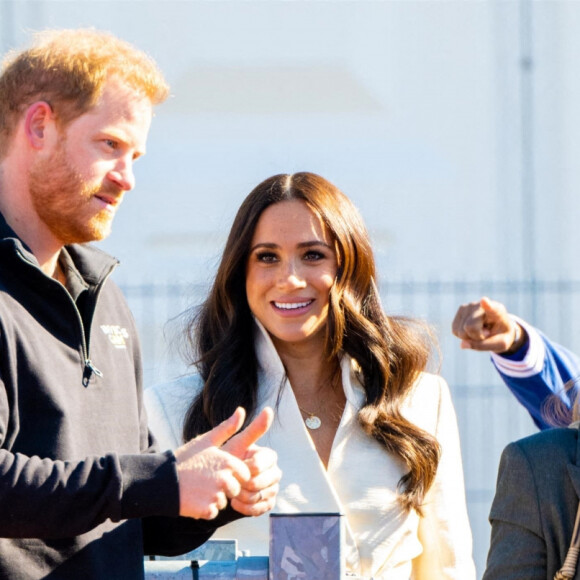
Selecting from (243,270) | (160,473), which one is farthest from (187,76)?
(160,473)

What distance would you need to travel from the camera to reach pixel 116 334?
2.29 metres

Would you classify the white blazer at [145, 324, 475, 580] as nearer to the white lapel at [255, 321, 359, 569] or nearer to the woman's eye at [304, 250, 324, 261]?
the white lapel at [255, 321, 359, 569]

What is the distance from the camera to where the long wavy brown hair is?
3082 mm

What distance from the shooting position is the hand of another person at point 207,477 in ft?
6.04

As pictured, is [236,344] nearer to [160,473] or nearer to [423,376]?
[423,376]

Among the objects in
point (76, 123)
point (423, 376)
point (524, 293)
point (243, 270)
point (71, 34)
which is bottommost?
point (524, 293)

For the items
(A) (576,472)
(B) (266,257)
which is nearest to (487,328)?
(B) (266,257)

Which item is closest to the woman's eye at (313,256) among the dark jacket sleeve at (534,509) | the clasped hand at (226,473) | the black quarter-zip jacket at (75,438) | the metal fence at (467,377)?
the black quarter-zip jacket at (75,438)

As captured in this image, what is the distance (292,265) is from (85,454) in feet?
3.98

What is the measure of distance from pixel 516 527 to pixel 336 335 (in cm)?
108

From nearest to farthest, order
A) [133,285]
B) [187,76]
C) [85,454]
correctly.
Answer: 1. [85,454]
2. [133,285]
3. [187,76]

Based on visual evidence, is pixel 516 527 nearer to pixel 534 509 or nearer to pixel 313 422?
pixel 534 509

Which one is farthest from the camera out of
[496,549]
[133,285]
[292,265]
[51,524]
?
[133,285]

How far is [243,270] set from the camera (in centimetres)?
329
